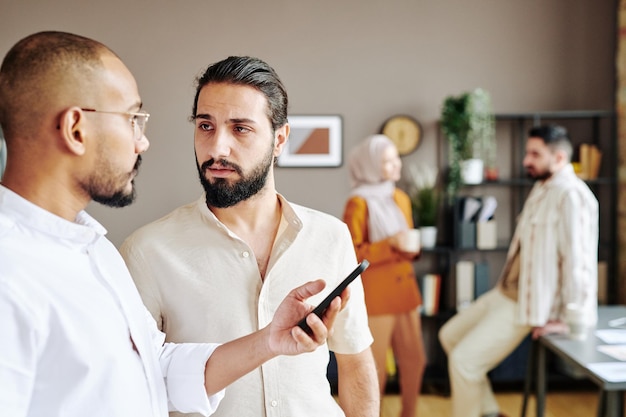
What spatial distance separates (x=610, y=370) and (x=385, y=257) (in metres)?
1.31

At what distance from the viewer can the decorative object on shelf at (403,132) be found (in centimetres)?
482

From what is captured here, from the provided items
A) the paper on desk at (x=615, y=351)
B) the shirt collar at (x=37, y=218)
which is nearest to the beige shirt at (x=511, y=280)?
the paper on desk at (x=615, y=351)

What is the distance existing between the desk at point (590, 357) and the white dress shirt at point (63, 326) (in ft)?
6.30

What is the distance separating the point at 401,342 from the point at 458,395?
405mm

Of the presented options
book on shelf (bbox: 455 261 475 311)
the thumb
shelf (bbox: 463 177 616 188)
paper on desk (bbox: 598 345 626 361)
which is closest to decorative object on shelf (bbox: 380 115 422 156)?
shelf (bbox: 463 177 616 188)

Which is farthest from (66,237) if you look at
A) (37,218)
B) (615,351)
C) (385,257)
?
(385,257)

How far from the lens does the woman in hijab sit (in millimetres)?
3551

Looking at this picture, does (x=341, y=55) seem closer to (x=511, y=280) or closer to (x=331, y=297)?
(x=511, y=280)

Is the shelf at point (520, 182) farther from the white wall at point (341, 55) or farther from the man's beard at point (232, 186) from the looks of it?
the man's beard at point (232, 186)

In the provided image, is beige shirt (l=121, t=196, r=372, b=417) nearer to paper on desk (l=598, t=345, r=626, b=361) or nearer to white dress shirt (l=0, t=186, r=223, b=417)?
white dress shirt (l=0, t=186, r=223, b=417)

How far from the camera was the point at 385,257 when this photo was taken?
3535 mm

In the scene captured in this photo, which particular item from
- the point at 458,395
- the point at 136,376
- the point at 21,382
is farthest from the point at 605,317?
the point at 21,382

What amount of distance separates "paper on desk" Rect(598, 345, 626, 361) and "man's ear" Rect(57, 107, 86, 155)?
93.3 inches

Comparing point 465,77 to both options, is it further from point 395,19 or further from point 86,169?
point 86,169
